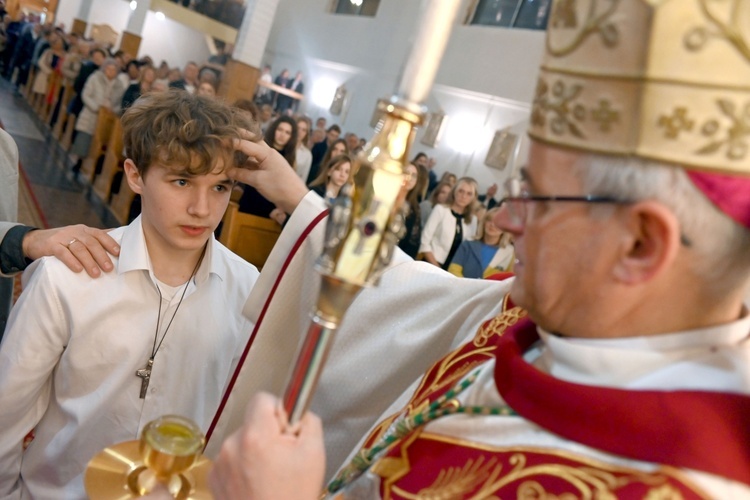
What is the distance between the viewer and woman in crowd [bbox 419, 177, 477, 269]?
237 inches

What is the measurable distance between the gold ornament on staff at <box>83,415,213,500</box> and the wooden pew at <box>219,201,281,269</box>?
3.86 m

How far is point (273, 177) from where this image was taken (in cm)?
Result: 180

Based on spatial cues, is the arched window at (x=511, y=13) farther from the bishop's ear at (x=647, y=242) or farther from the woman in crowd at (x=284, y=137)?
the bishop's ear at (x=647, y=242)

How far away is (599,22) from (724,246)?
1.09 feet

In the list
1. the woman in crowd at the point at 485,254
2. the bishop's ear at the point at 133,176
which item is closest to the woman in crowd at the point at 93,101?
the woman in crowd at the point at 485,254

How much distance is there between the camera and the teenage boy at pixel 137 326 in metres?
1.67

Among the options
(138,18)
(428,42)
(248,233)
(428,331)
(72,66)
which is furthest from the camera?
(138,18)

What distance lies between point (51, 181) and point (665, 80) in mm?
7601

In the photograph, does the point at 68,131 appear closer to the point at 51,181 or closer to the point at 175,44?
the point at 51,181

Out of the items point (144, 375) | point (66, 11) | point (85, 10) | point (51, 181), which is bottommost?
point (51, 181)

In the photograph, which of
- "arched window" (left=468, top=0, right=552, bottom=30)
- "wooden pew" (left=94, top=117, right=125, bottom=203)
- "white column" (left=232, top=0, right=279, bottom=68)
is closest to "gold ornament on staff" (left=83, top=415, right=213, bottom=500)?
"wooden pew" (left=94, top=117, right=125, bottom=203)

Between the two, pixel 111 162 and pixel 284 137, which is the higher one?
pixel 284 137

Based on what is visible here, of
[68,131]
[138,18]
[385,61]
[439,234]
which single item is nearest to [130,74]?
[68,131]

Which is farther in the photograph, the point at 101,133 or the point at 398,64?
the point at 398,64
